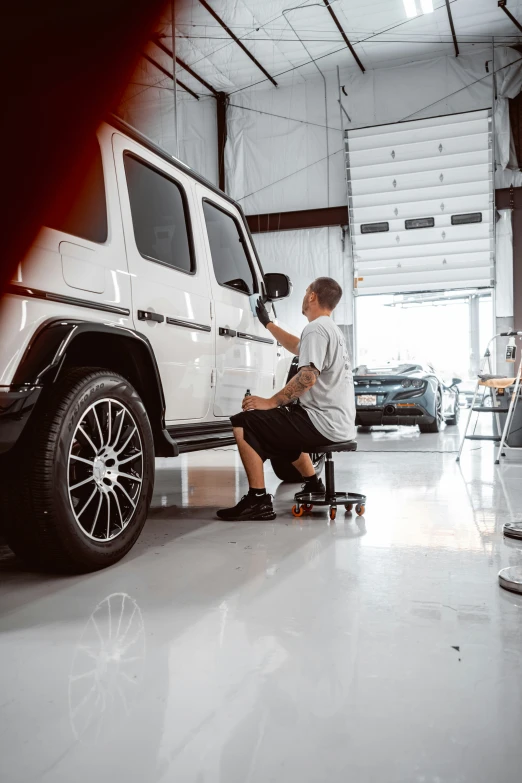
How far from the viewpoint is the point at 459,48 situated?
38.9 feet

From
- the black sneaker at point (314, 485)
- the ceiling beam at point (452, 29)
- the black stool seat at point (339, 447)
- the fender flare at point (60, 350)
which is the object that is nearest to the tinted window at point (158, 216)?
the fender flare at point (60, 350)

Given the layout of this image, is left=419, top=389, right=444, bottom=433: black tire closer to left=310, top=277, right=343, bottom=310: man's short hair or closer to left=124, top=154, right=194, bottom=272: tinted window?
left=310, top=277, right=343, bottom=310: man's short hair

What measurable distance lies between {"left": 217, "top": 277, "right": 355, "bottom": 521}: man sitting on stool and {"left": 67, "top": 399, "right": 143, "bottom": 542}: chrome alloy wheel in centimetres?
96

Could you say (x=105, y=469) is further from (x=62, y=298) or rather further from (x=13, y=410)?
(x=62, y=298)

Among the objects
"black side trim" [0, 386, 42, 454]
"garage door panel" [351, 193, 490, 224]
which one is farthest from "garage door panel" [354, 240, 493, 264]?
"black side trim" [0, 386, 42, 454]

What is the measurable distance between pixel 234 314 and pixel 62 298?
1.55 m

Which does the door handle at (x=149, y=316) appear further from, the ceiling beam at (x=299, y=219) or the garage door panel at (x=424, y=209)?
the ceiling beam at (x=299, y=219)

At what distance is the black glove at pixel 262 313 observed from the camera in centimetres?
392

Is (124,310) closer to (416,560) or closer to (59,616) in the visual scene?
(59,616)

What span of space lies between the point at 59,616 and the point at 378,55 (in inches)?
506

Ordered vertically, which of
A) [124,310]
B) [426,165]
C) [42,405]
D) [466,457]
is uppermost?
[426,165]

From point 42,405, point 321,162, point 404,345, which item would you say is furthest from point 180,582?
point 321,162

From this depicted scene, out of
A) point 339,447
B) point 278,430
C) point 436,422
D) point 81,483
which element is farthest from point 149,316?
point 436,422

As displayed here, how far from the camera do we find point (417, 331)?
12.9 metres
